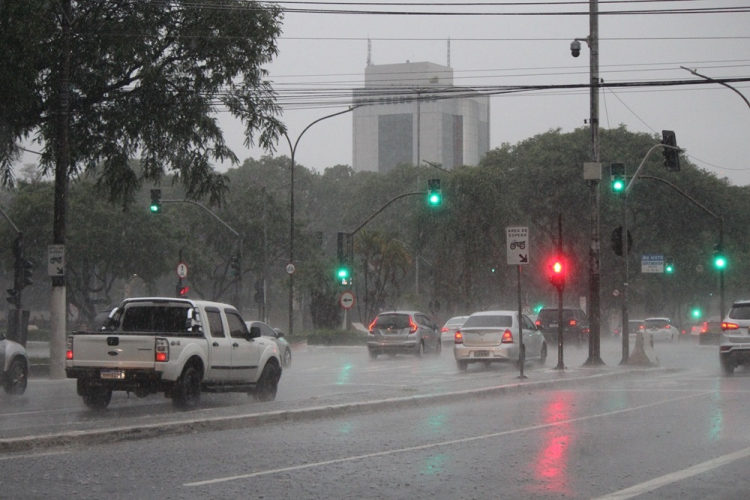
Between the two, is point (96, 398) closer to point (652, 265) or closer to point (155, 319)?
point (155, 319)

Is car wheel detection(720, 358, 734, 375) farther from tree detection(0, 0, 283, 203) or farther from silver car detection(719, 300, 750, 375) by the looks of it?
tree detection(0, 0, 283, 203)

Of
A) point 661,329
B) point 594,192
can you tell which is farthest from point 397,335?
point 661,329

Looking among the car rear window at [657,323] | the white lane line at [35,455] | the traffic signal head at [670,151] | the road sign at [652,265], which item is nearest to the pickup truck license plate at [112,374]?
the white lane line at [35,455]

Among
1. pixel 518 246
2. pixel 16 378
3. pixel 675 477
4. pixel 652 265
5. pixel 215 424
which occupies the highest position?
pixel 652 265

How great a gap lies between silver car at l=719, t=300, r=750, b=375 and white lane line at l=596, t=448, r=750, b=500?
1328 centimetres

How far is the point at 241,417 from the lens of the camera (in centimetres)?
1391

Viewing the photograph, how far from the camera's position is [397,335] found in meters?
34.8

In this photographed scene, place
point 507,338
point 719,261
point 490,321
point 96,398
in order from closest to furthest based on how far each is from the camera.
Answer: point 96,398 → point 507,338 → point 490,321 → point 719,261

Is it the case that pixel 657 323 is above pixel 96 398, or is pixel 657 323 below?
above

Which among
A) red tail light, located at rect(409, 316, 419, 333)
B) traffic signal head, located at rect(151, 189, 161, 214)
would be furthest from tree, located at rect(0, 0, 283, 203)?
traffic signal head, located at rect(151, 189, 161, 214)

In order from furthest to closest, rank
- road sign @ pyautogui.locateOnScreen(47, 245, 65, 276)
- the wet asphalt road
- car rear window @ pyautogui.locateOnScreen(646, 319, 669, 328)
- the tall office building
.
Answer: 1. the tall office building
2. car rear window @ pyautogui.locateOnScreen(646, 319, 669, 328)
3. road sign @ pyautogui.locateOnScreen(47, 245, 65, 276)
4. the wet asphalt road

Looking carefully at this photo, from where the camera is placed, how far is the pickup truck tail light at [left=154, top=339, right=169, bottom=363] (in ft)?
50.4

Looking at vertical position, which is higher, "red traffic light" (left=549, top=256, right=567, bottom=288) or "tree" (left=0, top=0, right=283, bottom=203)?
"tree" (left=0, top=0, right=283, bottom=203)

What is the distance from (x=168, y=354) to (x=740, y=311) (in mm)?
14831
